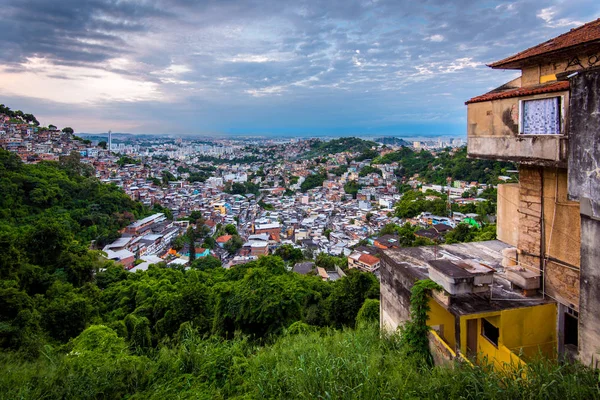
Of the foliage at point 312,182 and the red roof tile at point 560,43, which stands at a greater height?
the red roof tile at point 560,43

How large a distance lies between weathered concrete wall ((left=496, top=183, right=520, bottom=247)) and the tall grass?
1598 millimetres

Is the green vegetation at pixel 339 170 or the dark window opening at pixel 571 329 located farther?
the green vegetation at pixel 339 170

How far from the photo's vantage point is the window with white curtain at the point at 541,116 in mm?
3078

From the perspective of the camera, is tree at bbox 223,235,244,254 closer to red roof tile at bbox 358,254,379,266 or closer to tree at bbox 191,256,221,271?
tree at bbox 191,256,221,271

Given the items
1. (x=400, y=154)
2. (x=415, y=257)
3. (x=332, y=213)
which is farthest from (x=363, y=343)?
(x=400, y=154)

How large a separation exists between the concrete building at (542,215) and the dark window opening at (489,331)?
0.01m

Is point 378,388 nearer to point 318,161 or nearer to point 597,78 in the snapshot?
point 597,78

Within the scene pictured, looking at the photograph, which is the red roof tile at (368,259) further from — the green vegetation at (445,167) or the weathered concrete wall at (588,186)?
the green vegetation at (445,167)

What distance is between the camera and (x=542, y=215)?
3.61 meters

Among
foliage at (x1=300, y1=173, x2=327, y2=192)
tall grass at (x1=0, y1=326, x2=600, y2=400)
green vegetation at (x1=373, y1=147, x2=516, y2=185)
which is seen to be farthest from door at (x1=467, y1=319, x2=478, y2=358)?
foliage at (x1=300, y1=173, x2=327, y2=192)

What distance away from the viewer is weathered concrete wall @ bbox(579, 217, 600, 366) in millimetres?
2662

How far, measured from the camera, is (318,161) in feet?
221

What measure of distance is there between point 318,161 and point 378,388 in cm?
6531

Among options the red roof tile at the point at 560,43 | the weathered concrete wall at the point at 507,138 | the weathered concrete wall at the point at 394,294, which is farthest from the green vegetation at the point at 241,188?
the red roof tile at the point at 560,43
